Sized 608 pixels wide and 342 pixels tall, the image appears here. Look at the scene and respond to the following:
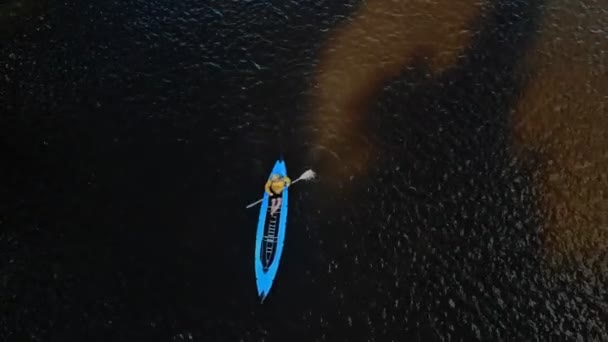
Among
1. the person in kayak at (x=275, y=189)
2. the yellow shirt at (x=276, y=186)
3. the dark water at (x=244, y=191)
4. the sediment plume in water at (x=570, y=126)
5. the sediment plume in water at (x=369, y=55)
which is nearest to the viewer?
the dark water at (x=244, y=191)

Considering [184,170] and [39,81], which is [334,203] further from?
[39,81]

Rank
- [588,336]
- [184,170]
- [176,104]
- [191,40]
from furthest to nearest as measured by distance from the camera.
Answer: [191,40] < [176,104] < [184,170] < [588,336]

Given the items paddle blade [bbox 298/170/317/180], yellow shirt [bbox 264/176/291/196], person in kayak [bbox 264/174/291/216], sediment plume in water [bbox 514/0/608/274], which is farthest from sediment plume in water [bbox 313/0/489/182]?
sediment plume in water [bbox 514/0/608/274]

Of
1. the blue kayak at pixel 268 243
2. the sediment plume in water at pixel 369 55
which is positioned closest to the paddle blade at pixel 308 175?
the sediment plume in water at pixel 369 55

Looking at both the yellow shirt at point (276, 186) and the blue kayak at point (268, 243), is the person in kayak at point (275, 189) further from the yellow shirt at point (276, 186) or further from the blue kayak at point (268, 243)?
the blue kayak at point (268, 243)

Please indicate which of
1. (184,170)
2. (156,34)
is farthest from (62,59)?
(184,170)
